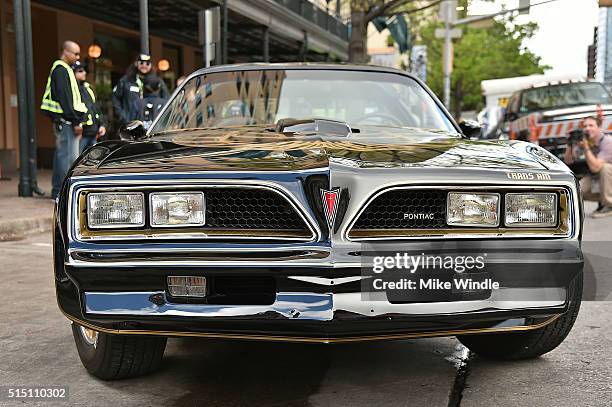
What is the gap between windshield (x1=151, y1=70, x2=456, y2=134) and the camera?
4.07 metres

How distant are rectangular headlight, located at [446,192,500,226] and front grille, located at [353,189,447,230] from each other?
3 cm

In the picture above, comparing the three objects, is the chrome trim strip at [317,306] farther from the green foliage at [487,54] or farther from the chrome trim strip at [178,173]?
the green foliage at [487,54]

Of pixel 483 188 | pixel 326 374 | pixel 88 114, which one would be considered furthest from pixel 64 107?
pixel 483 188

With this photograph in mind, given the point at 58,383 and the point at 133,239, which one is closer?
the point at 133,239

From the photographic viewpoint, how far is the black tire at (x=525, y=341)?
3203mm

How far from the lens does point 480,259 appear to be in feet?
8.70

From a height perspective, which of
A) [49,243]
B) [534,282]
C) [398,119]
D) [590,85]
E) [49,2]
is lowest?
[49,243]

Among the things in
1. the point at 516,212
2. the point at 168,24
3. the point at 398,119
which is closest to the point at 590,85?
the point at 168,24

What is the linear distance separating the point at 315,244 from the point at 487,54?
5288 centimetres

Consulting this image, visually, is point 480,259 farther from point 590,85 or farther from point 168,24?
point 168,24

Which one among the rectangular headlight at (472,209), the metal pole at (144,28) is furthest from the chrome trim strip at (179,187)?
the metal pole at (144,28)

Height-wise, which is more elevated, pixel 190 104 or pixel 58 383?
pixel 190 104

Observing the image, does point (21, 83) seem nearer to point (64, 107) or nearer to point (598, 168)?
point (64, 107)

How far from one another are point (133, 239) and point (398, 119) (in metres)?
1.95
